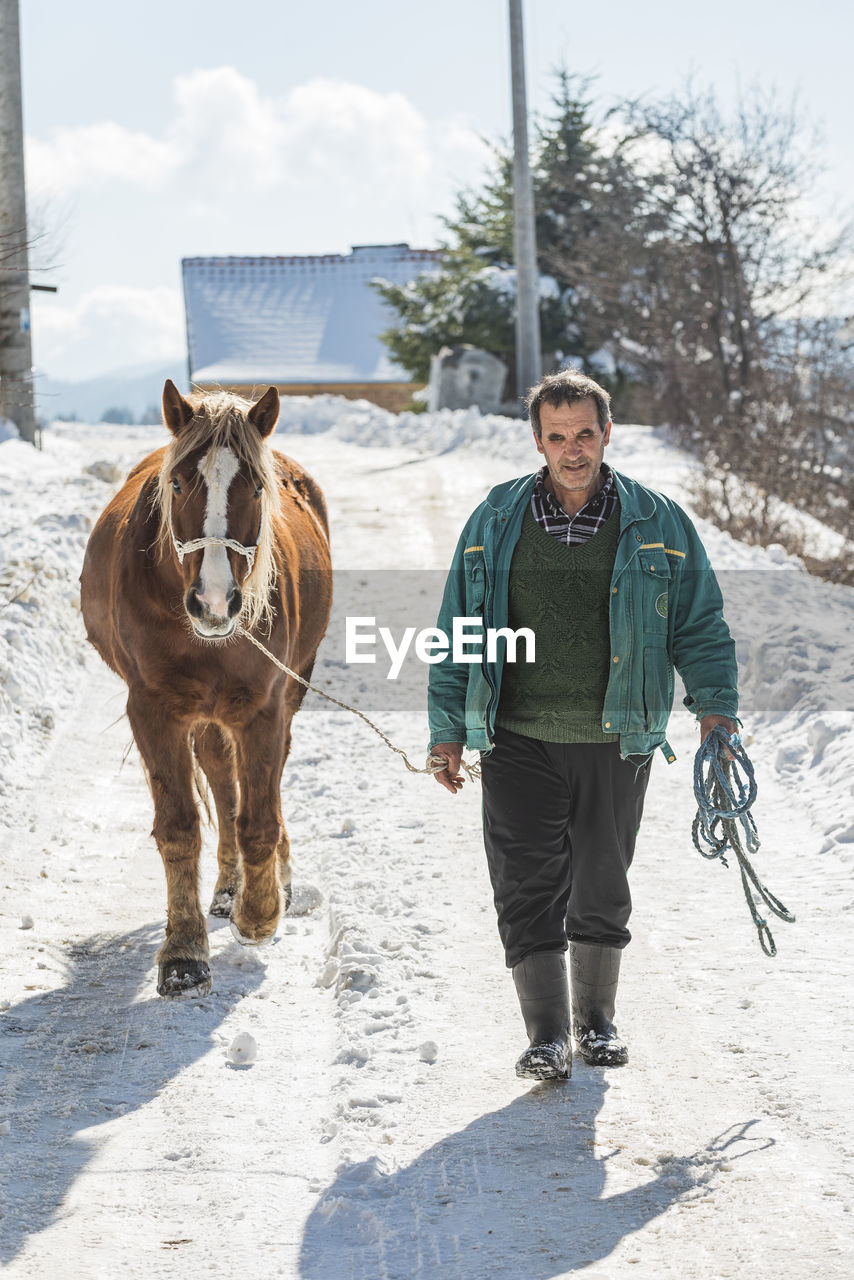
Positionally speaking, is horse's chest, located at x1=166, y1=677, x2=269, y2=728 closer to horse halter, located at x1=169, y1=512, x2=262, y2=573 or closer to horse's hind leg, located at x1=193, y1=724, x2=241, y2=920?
horse halter, located at x1=169, y1=512, x2=262, y2=573

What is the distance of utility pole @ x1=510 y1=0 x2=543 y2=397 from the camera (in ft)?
68.0

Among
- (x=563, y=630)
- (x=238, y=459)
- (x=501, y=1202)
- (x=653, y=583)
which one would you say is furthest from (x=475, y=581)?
(x=501, y=1202)

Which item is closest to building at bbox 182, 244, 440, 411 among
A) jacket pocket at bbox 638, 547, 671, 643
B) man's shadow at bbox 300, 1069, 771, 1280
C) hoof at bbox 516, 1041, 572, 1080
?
jacket pocket at bbox 638, 547, 671, 643

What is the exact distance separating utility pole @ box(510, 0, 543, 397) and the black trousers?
17205 mm

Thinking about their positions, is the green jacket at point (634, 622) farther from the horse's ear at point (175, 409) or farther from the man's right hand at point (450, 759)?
the horse's ear at point (175, 409)

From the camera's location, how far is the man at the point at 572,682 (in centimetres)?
392

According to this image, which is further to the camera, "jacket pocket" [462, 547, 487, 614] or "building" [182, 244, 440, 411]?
"building" [182, 244, 440, 411]

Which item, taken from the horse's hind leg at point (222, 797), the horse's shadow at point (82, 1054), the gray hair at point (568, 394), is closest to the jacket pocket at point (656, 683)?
the gray hair at point (568, 394)

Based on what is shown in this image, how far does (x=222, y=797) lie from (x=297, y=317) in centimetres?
3998

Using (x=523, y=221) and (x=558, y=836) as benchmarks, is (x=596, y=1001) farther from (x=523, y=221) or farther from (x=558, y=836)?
(x=523, y=221)

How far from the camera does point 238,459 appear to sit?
4570 millimetres

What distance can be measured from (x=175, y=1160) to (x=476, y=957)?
1675mm

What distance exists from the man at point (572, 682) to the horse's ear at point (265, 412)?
1.11 meters

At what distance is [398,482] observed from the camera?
17.8 metres
